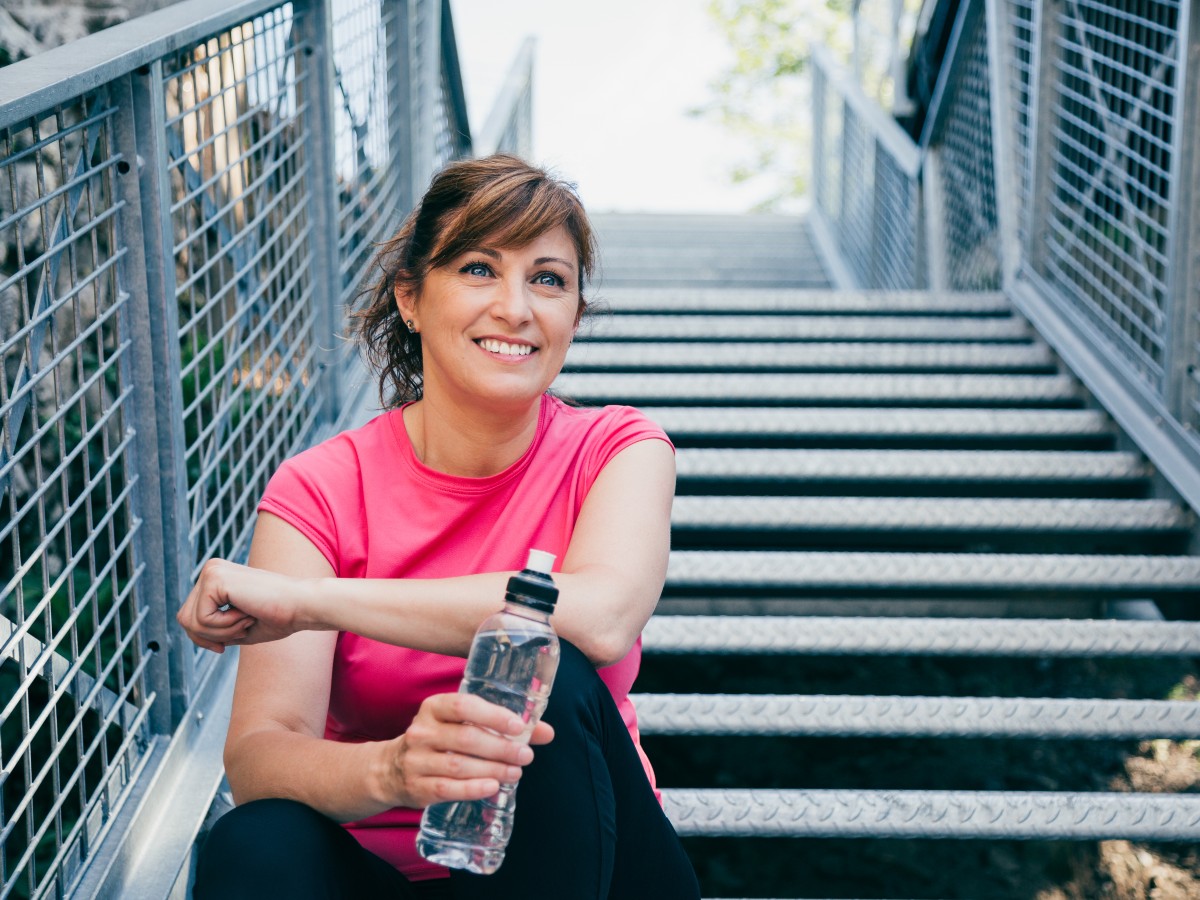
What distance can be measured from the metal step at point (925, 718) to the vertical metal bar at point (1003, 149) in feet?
6.13

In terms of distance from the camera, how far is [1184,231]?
2449 mm

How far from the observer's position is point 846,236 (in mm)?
6105

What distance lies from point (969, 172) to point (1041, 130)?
2.79 ft

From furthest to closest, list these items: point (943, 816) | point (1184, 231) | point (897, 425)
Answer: point (897, 425)
point (1184, 231)
point (943, 816)

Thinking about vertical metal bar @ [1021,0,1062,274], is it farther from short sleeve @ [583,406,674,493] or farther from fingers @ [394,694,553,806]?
fingers @ [394,694,553,806]

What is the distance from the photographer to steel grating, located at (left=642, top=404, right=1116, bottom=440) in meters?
2.79

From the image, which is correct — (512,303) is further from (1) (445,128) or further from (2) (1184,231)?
(1) (445,128)

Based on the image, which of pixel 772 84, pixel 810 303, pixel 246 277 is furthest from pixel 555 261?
pixel 772 84

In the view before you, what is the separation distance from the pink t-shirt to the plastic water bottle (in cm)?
18

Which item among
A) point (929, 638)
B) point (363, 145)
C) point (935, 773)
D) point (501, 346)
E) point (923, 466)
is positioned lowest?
point (935, 773)

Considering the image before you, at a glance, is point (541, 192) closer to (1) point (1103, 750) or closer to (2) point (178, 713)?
(2) point (178, 713)

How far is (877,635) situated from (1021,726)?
29cm

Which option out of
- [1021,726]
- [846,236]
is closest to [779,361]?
[1021,726]

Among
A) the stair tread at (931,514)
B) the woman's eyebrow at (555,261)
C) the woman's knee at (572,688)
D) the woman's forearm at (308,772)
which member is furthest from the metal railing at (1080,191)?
the woman's forearm at (308,772)
